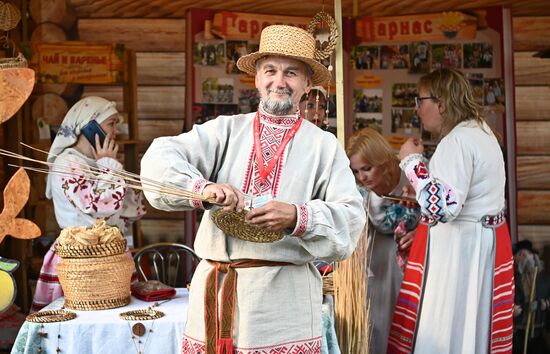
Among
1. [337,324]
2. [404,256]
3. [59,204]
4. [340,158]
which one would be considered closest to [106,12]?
[59,204]

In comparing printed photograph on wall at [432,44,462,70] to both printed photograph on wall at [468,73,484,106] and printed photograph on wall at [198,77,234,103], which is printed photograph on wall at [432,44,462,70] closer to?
printed photograph on wall at [468,73,484,106]

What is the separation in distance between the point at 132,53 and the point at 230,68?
71cm

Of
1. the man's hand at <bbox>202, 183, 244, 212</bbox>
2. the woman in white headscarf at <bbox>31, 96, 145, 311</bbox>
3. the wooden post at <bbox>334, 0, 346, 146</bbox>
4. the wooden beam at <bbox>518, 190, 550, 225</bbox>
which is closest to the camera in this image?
the man's hand at <bbox>202, 183, 244, 212</bbox>

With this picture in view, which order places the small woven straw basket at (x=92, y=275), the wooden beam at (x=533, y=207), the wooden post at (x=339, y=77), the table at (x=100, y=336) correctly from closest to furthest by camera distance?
the table at (x=100, y=336) < the small woven straw basket at (x=92, y=275) < the wooden post at (x=339, y=77) < the wooden beam at (x=533, y=207)

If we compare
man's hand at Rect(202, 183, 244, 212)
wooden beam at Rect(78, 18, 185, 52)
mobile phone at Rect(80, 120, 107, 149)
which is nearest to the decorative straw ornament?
mobile phone at Rect(80, 120, 107, 149)

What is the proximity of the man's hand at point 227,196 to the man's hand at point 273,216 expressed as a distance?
45 millimetres

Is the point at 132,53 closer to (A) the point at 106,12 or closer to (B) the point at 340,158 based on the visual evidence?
(A) the point at 106,12

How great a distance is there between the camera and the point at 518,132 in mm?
7086

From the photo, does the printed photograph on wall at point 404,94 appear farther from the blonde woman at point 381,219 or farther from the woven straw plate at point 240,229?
the woven straw plate at point 240,229

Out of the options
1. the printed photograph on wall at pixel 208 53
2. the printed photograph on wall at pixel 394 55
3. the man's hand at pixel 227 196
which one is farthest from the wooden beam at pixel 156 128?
the man's hand at pixel 227 196

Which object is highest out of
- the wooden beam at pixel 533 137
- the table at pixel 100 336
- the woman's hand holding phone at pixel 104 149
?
the wooden beam at pixel 533 137

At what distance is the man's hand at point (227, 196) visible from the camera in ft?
8.89

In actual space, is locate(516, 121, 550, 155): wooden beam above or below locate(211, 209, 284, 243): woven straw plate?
above

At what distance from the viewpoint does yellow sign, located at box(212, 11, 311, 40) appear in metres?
6.51
